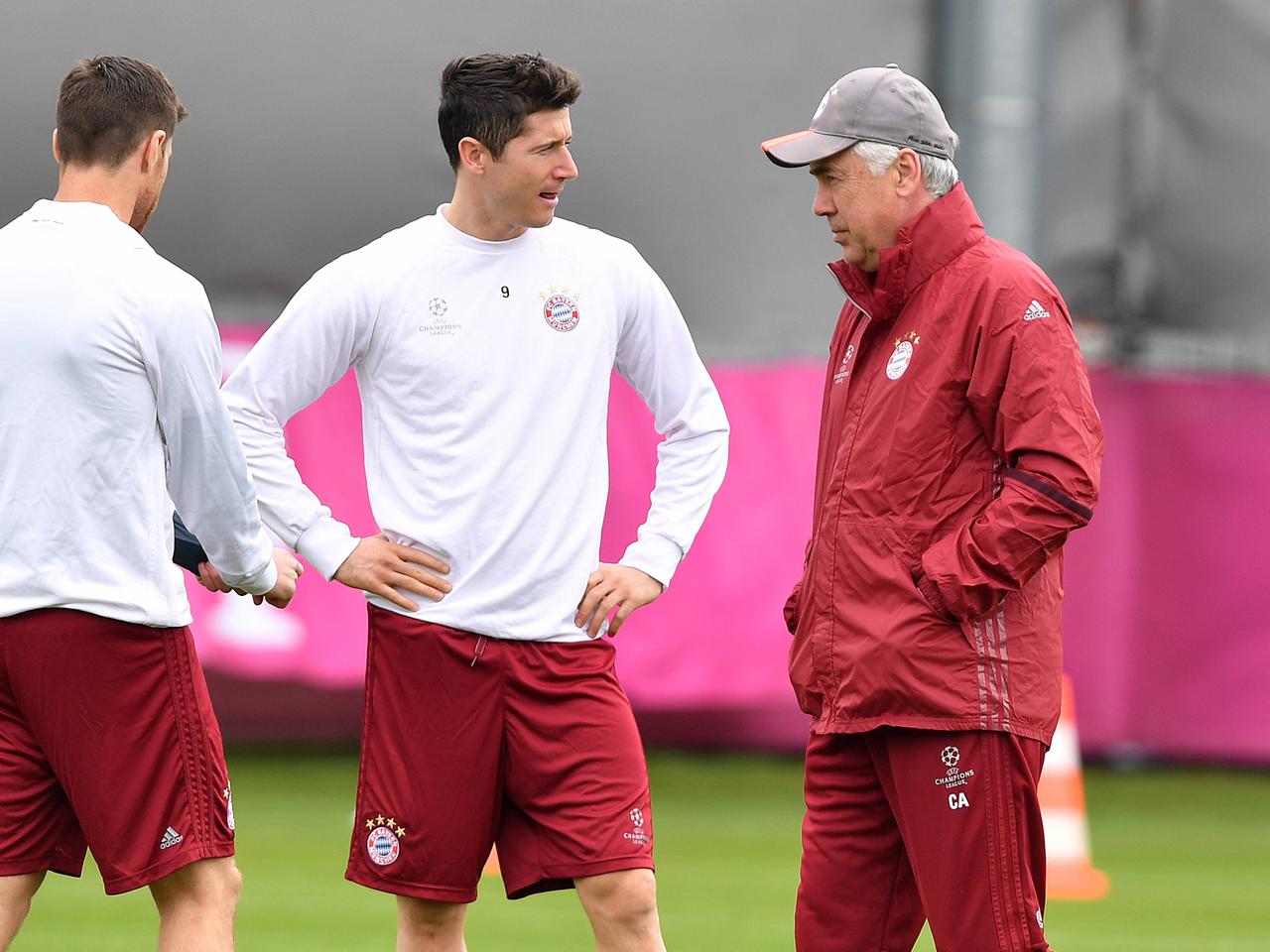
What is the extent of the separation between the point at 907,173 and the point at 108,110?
1.55m

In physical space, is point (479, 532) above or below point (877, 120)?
below

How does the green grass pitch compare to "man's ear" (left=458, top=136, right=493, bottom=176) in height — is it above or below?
below

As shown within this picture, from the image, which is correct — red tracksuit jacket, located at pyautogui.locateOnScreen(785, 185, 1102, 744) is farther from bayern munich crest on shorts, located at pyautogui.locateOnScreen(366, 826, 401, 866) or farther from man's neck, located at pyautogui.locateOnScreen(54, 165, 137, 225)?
man's neck, located at pyautogui.locateOnScreen(54, 165, 137, 225)

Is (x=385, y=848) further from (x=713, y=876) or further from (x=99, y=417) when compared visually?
(x=713, y=876)

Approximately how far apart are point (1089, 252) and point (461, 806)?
6031 mm

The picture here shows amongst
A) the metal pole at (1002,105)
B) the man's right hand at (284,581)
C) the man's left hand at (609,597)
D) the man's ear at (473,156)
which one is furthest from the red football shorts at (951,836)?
the metal pole at (1002,105)

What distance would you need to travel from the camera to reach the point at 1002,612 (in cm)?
383

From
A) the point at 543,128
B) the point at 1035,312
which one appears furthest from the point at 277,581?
the point at 1035,312

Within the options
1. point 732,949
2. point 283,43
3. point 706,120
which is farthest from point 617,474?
point 732,949

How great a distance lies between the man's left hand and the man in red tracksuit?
483 millimetres

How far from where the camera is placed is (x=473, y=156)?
4309 mm

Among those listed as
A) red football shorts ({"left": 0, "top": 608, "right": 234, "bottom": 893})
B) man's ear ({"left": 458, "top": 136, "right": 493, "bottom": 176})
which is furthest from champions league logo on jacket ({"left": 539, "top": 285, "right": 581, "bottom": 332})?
red football shorts ({"left": 0, "top": 608, "right": 234, "bottom": 893})

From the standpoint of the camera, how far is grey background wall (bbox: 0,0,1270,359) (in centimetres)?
884

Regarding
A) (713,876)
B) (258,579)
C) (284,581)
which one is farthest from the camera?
(713,876)
